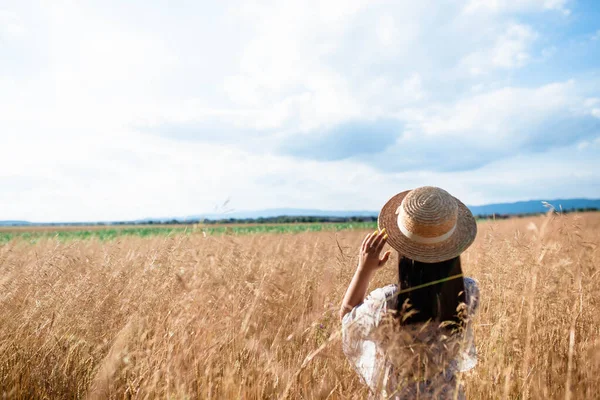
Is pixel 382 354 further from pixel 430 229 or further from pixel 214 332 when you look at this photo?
pixel 214 332

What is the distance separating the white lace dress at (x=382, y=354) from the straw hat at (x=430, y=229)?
230mm

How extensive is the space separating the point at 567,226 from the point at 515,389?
1691mm

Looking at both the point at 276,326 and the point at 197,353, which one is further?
the point at 276,326

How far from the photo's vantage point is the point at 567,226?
150 inches

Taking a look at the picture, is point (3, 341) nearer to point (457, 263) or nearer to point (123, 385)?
point (123, 385)

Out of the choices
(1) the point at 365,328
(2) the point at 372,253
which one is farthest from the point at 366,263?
(1) the point at 365,328

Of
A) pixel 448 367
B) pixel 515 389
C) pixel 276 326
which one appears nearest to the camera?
pixel 448 367

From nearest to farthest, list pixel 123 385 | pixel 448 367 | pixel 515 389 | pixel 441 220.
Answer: pixel 441 220, pixel 448 367, pixel 123 385, pixel 515 389

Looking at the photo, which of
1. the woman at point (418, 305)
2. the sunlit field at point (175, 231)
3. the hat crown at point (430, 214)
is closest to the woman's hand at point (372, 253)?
the woman at point (418, 305)

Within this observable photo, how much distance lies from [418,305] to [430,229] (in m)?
0.35

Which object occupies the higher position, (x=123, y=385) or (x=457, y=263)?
(x=457, y=263)

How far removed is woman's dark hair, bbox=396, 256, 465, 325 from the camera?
1.96 metres

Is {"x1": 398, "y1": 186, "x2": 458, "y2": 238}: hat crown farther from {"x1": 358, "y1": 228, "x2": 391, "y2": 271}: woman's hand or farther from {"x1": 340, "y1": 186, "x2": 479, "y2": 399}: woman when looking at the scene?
{"x1": 358, "y1": 228, "x2": 391, "y2": 271}: woman's hand

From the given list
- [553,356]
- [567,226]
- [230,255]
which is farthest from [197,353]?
[567,226]
